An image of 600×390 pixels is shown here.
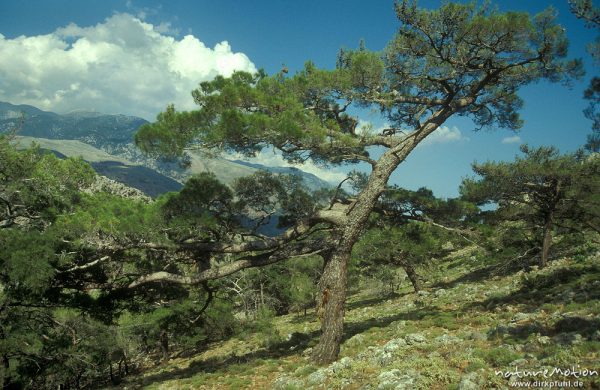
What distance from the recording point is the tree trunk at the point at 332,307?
9.66 metres

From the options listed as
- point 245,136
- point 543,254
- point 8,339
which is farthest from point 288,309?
point 245,136

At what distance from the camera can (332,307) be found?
9750 millimetres

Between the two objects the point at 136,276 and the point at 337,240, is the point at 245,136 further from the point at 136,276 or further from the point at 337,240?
the point at 136,276

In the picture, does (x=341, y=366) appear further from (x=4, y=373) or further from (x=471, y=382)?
(x=4, y=373)

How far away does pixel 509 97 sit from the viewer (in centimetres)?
1191

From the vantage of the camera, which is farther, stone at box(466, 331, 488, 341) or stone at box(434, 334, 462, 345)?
stone at box(434, 334, 462, 345)

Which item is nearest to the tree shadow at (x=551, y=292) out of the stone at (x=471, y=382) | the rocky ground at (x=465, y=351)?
the rocky ground at (x=465, y=351)

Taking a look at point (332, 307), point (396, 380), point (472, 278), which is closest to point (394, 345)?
point (332, 307)

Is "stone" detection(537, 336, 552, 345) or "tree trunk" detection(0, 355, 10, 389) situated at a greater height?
"stone" detection(537, 336, 552, 345)

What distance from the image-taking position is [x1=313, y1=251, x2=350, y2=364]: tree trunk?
9.66 m

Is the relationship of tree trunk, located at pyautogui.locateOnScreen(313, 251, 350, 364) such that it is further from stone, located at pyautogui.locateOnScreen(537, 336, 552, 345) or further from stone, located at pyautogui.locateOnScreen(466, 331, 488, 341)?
stone, located at pyautogui.locateOnScreen(537, 336, 552, 345)

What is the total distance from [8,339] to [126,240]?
233 inches

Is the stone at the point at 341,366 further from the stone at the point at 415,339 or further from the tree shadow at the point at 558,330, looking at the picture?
the tree shadow at the point at 558,330

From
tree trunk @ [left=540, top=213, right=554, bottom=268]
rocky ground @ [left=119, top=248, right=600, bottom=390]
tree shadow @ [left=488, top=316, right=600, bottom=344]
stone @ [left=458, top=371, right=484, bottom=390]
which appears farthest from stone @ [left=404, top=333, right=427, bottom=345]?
tree trunk @ [left=540, top=213, right=554, bottom=268]
